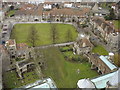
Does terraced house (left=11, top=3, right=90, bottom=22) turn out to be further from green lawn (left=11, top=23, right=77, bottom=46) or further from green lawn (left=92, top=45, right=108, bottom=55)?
green lawn (left=92, top=45, right=108, bottom=55)

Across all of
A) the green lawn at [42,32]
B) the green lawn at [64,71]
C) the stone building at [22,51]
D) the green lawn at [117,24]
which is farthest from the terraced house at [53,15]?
the green lawn at [64,71]

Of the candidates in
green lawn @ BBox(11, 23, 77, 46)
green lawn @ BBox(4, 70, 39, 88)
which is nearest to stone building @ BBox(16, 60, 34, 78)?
green lawn @ BBox(4, 70, 39, 88)

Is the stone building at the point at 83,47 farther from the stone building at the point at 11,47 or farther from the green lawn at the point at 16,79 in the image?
the stone building at the point at 11,47

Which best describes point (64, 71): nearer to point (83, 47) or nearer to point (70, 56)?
point (70, 56)

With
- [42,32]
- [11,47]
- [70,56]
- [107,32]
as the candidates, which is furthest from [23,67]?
[107,32]

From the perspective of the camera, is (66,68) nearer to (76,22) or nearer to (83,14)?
(76,22)

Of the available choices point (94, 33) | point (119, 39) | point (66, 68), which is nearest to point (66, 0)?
point (94, 33)
